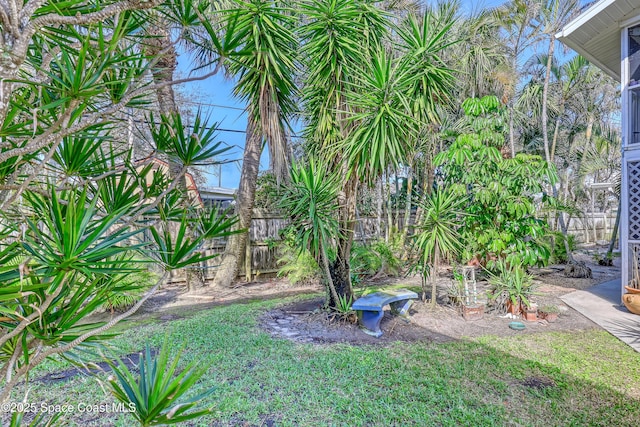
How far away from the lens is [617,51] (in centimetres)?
673

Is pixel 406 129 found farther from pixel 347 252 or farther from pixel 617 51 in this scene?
pixel 617 51

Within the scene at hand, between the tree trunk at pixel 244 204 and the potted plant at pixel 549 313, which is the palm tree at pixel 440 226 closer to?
the potted plant at pixel 549 313

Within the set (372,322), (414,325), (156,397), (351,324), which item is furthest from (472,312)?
(156,397)

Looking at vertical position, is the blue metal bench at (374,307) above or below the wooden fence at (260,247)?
below

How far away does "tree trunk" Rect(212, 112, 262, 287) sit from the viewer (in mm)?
6957

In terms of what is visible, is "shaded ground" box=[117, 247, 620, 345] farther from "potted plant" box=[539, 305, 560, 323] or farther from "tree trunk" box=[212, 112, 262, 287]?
"tree trunk" box=[212, 112, 262, 287]

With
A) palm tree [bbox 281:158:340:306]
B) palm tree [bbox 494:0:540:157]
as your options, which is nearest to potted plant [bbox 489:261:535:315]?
palm tree [bbox 281:158:340:306]

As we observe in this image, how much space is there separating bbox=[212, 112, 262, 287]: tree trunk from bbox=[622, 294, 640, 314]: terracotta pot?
6291mm

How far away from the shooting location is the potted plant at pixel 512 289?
4.79 m

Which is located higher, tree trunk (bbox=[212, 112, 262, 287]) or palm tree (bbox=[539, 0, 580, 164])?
palm tree (bbox=[539, 0, 580, 164])

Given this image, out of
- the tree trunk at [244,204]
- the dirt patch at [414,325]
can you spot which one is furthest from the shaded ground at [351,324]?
the tree trunk at [244,204]

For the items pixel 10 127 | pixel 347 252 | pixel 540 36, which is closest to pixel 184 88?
pixel 347 252

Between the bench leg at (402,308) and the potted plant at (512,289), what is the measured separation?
133 centimetres

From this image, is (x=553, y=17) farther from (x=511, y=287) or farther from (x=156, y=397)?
(x=156, y=397)
